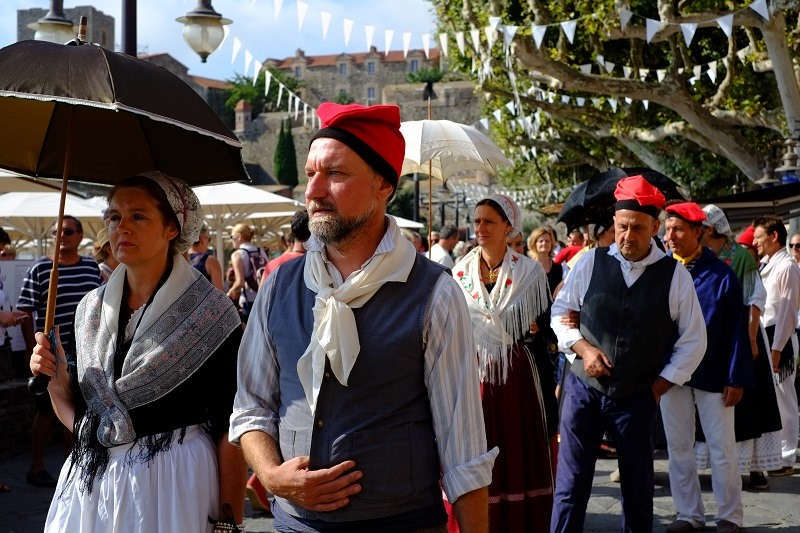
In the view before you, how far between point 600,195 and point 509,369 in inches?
83.9

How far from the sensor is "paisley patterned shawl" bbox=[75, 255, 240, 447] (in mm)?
2957

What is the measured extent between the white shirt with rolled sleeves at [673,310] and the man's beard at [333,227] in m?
2.85

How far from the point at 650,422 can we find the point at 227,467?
2700mm

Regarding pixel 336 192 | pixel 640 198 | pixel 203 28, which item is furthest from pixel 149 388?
pixel 203 28

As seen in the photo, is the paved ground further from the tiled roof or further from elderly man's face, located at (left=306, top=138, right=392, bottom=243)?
the tiled roof

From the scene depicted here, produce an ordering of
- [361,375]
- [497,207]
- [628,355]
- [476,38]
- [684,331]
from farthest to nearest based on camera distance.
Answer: [476,38] → [497,207] → [684,331] → [628,355] → [361,375]

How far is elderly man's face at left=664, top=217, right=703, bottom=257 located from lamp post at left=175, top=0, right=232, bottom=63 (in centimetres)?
498

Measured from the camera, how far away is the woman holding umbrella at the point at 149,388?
292 centimetres

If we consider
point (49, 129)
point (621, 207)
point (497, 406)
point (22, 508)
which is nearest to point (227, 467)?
point (49, 129)

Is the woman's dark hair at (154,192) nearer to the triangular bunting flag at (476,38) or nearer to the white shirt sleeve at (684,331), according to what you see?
the white shirt sleeve at (684,331)

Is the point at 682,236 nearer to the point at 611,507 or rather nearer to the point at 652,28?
the point at 611,507

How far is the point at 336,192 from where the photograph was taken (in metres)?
2.50

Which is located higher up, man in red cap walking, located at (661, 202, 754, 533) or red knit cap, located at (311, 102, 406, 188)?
red knit cap, located at (311, 102, 406, 188)

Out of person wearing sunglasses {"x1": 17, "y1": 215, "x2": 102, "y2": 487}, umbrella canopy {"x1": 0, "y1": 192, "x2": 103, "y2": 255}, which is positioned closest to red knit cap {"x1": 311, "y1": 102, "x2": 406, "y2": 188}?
person wearing sunglasses {"x1": 17, "y1": 215, "x2": 102, "y2": 487}
